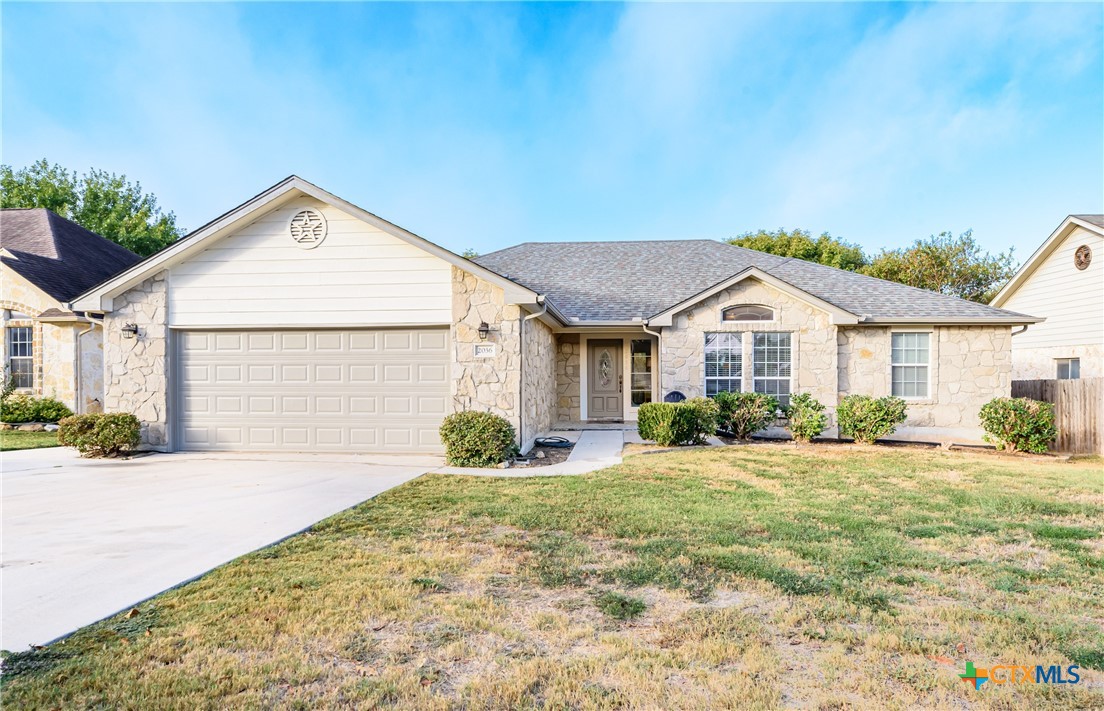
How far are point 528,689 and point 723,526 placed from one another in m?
3.25

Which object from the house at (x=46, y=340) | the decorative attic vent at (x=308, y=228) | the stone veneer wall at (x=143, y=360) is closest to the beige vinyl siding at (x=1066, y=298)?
the decorative attic vent at (x=308, y=228)

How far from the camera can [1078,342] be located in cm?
1516

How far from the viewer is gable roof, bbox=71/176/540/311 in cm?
931

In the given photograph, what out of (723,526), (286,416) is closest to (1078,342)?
(723,526)

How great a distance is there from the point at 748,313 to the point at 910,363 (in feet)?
13.5

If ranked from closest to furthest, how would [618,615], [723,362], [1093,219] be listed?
[618,615] < [723,362] < [1093,219]

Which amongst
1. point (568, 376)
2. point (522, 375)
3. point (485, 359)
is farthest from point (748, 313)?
point (485, 359)

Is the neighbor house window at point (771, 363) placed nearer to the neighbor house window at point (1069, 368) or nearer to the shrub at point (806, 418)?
the shrub at point (806, 418)

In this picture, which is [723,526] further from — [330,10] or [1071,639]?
[330,10]

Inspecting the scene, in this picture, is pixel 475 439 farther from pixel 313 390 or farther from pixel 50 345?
pixel 50 345

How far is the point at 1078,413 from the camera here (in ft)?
35.1

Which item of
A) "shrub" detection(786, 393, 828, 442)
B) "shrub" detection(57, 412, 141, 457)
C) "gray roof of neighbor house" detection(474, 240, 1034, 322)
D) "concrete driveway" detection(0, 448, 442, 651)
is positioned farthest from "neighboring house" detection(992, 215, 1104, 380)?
"shrub" detection(57, 412, 141, 457)

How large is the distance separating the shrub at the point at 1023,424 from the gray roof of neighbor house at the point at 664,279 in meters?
2.98

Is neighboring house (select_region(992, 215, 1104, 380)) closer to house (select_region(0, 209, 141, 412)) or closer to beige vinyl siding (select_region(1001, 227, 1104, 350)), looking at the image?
beige vinyl siding (select_region(1001, 227, 1104, 350))
